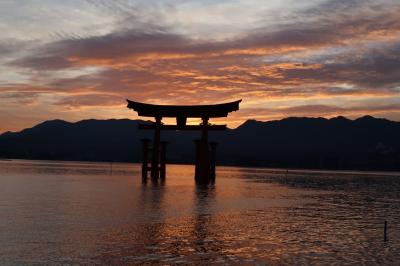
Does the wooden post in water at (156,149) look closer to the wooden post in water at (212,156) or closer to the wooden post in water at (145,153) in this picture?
the wooden post in water at (145,153)

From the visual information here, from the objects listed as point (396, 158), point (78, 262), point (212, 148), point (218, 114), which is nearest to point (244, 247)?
point (78, 262)

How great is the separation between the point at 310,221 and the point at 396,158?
180 m

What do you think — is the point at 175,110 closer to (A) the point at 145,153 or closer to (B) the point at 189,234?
(A) the point at 145,153

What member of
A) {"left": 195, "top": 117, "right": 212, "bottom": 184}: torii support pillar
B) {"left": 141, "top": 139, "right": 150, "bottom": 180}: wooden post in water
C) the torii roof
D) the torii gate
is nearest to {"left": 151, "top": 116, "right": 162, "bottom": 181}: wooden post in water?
the torii gate

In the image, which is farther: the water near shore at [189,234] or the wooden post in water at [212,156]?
the wooden post in water at [212,156]

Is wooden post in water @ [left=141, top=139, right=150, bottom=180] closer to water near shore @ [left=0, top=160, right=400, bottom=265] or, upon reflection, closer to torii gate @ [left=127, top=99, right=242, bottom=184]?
torii gate @ [left=127, top=99, right=242, bottom=184]

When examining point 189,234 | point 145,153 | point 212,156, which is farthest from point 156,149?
point 189,234

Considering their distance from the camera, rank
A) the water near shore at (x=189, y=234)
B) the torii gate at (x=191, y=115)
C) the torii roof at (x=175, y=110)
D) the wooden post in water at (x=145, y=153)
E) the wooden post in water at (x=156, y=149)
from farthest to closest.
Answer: the wooden post in water at (x=145, y=153) → the wooden post in water at (x=156, y=149) → the torii roof at (x=175, y=110) → the torii gate at (x=191, y=115) → the water near shore at (x=189, y=234)

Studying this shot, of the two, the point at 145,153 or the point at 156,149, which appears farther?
the point at 145,153

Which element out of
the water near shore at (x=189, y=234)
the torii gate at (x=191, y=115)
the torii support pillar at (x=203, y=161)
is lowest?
the water near shore at (x=189, y=234)

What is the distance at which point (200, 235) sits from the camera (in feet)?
62.1

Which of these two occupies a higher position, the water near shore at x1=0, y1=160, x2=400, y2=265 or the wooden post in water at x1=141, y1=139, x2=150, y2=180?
the wooden post in water at x1=141, y1=139, x2=150, y2=180

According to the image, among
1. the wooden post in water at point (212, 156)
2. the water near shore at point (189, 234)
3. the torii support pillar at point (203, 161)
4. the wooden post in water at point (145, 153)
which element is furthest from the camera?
the wooden post in water at point (212, 156)

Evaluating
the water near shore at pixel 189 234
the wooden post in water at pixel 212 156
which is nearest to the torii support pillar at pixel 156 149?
the wooden post in water at pixel 212 156
